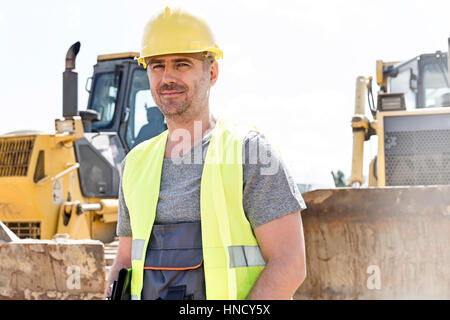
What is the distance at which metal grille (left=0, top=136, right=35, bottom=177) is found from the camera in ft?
19.7

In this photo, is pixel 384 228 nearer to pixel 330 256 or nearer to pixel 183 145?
pixel 330 256

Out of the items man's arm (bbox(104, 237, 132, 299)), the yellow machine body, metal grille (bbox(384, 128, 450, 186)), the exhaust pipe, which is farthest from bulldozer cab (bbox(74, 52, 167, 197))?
man's arm (bbox(104, 237, 132, 299))

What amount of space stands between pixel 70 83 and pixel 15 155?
1.55 meters

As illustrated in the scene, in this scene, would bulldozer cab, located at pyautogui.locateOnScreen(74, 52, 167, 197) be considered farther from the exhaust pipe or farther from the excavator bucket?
the excavator bucket

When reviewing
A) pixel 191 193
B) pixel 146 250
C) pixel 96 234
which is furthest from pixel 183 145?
pixel 96 234

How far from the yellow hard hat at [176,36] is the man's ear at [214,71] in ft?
0.12

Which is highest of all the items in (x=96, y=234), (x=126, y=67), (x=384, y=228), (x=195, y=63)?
(x=126, y=67)

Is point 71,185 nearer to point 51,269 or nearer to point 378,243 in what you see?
point 51,269

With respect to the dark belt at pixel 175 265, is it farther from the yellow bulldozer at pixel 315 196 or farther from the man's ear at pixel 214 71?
the yellow bulldozer at pixel 315 196

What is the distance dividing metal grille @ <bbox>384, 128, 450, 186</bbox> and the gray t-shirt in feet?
14.1

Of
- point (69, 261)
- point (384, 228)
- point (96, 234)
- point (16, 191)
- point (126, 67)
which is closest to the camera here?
point (384, 228)

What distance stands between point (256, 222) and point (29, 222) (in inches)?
→ 190

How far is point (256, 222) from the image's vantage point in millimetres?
1786
